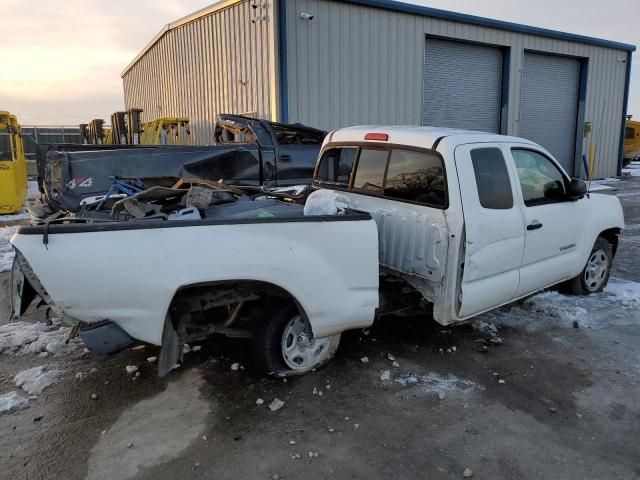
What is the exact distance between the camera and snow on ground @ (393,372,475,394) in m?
3.82

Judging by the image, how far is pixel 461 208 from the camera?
395 cm

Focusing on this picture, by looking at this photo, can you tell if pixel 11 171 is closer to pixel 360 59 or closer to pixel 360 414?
pixel 360 59

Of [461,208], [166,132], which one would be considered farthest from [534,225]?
[166,132]

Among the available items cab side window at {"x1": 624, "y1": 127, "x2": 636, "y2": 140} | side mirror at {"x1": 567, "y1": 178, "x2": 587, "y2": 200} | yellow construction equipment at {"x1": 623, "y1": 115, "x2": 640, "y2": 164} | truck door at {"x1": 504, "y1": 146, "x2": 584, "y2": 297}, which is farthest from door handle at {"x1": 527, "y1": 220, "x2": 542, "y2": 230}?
cab side window at {"x1": 624, "y1": 127, "x2": 636, "y2": 140}

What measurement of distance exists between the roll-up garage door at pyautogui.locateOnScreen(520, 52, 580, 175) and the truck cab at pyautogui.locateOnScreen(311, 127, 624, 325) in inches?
593

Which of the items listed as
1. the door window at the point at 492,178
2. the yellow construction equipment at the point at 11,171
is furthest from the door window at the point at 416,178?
the yellow construction equipment at the point at 11,171

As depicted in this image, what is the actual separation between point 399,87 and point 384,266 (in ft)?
38.8

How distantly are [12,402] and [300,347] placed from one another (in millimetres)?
2059

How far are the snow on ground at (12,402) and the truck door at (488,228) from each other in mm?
3318

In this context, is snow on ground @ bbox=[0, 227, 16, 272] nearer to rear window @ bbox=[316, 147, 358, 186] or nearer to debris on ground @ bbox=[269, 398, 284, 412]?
rear window @ bbox=[316, 147, 358, 186]

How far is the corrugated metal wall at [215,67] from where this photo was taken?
43.5ft

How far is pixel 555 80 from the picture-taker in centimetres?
1939

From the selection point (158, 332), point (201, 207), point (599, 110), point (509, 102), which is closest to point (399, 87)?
point (509, 102)

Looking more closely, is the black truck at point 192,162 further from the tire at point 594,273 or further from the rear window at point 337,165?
the tire at point 594,273
